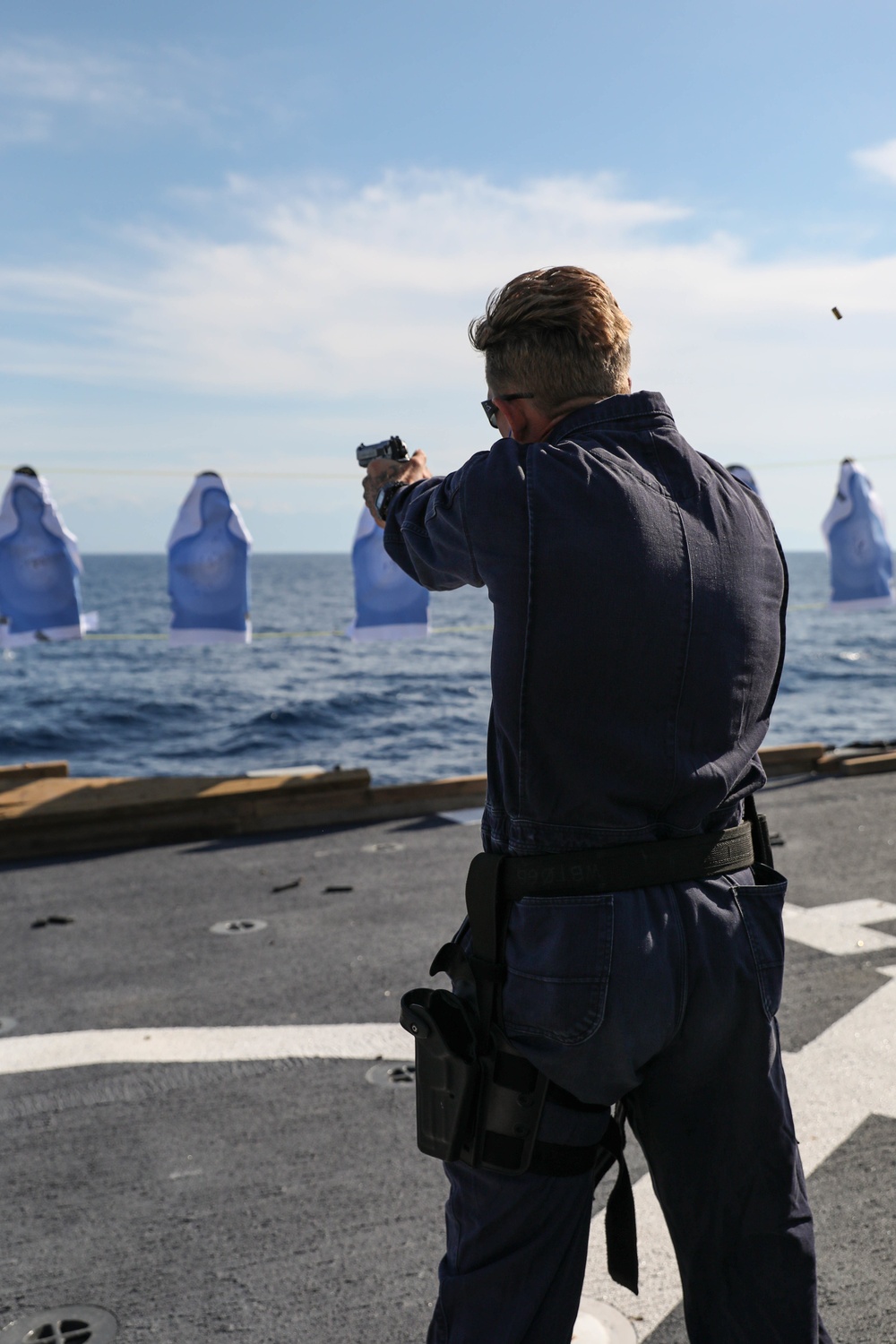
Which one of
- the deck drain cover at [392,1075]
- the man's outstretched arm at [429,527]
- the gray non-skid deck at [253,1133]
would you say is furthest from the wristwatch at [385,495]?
the deck drain cover at [392,1075]

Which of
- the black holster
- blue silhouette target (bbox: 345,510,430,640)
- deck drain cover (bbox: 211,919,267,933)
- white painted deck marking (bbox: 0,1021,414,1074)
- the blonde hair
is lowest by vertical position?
white painted deck marking (bbox: 0,1021,414,1074)

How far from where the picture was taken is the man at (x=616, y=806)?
1.82 metres

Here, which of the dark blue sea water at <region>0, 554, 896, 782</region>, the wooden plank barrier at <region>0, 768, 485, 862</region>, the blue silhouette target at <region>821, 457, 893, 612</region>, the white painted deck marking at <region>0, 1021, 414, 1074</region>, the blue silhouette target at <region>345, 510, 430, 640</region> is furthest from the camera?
the dark blue sea water at <region>0, 554, 896, 782</region>

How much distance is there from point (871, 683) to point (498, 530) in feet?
157

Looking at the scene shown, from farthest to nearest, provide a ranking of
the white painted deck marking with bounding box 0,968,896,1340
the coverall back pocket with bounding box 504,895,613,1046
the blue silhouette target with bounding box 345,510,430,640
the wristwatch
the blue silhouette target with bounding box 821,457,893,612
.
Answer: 1. the blue silhouette target with bounding box 821,457,893,612
2. the blue silhouette target with bounding box 345,510,430,640
3. the white painted deck marking with bounding box 0,968,896,1340
4. the wristwatch
5. the coverall back pocket with bounding box 504,895,613,1046

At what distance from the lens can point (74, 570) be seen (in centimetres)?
941

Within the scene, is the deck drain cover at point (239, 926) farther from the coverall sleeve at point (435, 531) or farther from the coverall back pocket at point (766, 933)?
the coverall back pocket at point (766, 933)

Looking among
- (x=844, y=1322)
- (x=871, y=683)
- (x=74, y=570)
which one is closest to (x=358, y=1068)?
(x=844, y=1322)

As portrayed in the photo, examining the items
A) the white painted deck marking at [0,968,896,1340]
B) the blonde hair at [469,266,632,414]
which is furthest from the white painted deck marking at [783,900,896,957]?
the blonde hair at [469,266,632,414]

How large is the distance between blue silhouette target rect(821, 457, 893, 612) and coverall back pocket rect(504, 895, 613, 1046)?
1103 centimetres

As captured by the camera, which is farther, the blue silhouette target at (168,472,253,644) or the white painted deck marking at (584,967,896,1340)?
the blue silhouette target at (168,472,253,644)

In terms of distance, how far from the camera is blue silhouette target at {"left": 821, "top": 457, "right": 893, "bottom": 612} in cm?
1205

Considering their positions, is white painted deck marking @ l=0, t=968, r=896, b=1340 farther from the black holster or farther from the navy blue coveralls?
the black holster

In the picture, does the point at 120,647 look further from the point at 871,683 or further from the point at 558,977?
the point at 558,977
